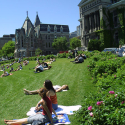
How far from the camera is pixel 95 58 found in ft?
47.3

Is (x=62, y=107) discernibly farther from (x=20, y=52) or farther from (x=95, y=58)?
(x=20, y=52)

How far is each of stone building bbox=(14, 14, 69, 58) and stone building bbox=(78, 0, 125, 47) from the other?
27.0 meters

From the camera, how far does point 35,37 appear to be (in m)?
74.2

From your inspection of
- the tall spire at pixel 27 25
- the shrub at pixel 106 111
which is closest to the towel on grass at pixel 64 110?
the shrub at pixel 106 111

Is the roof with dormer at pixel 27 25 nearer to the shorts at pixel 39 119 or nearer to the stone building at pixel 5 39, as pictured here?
the stone building at pixel 5 39

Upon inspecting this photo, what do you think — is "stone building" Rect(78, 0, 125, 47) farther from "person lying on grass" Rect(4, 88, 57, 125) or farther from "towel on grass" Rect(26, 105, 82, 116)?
"person lying on grass" Rect(4, 88, 57, 125)

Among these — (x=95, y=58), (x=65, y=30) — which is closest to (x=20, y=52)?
(x=65, y=30)

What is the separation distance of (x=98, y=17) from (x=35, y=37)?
114 feet

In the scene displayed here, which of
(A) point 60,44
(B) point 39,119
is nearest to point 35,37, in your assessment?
(A) point 60,44

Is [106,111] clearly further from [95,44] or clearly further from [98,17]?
[98,17]

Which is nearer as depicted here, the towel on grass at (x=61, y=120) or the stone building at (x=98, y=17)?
the towel on grass at (x=61, y=120)

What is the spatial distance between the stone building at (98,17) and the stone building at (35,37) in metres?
27.0

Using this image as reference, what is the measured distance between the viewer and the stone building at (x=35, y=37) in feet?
236

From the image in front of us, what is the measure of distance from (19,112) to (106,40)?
132ft
